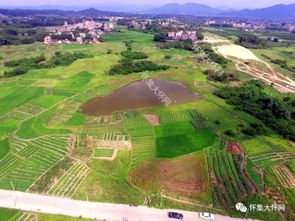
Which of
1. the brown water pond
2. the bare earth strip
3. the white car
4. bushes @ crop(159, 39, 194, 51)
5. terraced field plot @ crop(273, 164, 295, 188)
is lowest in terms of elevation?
Answer: the brown water pond

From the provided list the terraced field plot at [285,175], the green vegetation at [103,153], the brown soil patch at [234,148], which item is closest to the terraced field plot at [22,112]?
the green vegetation at [103,153]

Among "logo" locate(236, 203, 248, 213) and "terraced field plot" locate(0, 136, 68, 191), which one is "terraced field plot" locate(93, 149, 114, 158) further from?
"logo" locate(236, 203, 248, 213)

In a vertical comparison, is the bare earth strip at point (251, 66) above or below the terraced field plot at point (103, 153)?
above

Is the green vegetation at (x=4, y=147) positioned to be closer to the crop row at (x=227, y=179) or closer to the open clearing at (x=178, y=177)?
the open clearing at (x=178, y=177)

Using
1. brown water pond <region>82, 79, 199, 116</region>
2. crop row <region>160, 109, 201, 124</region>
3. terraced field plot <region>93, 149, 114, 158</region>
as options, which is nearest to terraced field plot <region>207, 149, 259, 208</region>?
crop row <region>160, 109, 201, 124</region>

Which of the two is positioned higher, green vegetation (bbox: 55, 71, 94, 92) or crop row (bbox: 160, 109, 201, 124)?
crop row (bbox: 160, 109, 201, 124)

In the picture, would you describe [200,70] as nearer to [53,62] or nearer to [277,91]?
[277,91]
